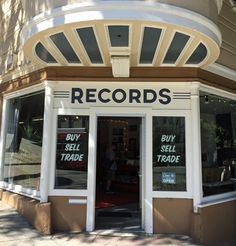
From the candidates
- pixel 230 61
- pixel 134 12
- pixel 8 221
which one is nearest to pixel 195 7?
pixel 134 12

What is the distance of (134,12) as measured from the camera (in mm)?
4746

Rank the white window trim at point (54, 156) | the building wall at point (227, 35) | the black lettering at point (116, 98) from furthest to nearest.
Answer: the building wall at point (227, 35), the black lettering at point (116, 98), the white window trim at point (54, 156)

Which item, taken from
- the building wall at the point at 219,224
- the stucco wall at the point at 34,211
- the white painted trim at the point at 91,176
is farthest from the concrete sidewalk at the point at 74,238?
the building wall at the point at 219,224

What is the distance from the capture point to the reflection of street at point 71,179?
6.78m

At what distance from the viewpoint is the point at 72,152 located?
271 inches

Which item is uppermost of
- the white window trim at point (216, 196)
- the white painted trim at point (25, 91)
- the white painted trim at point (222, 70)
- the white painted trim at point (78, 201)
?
the white painted trim at point (222, 70)

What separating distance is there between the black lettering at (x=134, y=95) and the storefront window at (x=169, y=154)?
0.56 meters

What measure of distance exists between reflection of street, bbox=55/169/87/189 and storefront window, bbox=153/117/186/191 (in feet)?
4.92

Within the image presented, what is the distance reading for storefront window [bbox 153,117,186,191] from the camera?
267 inches

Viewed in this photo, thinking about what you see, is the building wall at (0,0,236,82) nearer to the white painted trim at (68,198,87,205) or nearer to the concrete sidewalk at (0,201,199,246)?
the white painted trim at (68,198,87,205)

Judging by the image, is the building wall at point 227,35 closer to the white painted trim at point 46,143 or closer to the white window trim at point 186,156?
the white window trim at point 186,156

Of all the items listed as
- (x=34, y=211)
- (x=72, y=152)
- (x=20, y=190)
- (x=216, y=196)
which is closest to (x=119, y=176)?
(x=20, y=190)

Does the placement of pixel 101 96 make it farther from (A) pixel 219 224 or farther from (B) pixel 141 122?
(A) pixel 219 224

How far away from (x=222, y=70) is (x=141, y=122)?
7.73ft
